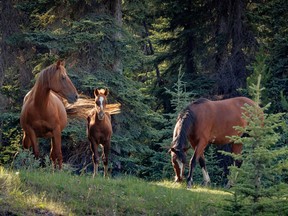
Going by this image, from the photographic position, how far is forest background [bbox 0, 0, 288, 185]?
749 inches

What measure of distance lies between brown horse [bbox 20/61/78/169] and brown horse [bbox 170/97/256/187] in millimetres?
2558

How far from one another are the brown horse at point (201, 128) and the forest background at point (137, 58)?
3939mm

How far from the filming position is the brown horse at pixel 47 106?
12016 mm

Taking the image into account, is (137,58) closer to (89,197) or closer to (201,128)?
(201,128)

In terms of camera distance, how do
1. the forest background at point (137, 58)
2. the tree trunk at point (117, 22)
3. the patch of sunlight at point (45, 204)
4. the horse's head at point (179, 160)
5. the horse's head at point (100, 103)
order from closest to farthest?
1. the patch of sunlight at point (45, 204)
2. the horse's head at point (179, 160)
3. the horse's head at point (100, 103)
4. the forest background at point (137, 58)
5. the tree trunk at point (117, 22)

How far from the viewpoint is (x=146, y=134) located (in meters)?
20.2

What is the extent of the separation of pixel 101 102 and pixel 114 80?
5.86 meters

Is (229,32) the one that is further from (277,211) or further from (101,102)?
(277,211)

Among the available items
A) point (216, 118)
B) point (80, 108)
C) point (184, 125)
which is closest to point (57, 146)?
point (80, 108)

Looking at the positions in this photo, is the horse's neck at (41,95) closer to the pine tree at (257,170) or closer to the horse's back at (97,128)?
the horse's back at (97,128)

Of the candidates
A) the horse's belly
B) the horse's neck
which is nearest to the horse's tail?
the horse's belly

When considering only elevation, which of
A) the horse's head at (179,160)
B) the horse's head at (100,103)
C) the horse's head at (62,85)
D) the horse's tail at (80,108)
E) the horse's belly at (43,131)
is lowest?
the horse's head at (179,160)

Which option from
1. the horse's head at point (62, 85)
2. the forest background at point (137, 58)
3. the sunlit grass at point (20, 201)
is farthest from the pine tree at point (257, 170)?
the forest background at point (137, 58)

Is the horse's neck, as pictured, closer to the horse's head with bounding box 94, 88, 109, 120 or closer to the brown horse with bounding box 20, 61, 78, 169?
the brown horse with bounding box 20, 61, 78, 169
